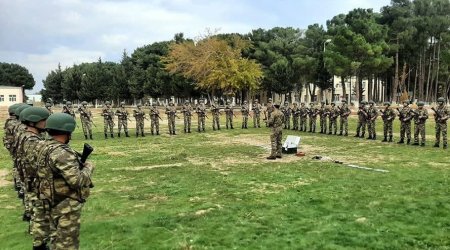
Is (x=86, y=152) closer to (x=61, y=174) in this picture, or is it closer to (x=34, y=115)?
(x=61, y=174)

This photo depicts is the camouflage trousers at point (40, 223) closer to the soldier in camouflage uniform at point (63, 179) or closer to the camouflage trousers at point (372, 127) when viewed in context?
the soldier in camouflage uniform at point (63, 179)

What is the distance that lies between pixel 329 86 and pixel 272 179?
46.6 meters

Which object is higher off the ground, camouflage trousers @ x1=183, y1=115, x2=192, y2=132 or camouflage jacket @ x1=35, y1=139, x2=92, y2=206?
camouflage jacket @ x1=35, y1=139, x2=92, y2=206

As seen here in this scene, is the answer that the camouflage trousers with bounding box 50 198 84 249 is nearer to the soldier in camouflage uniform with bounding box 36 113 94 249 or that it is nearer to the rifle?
the soldier in camouflage uniform with bounding box 36 113 94 249

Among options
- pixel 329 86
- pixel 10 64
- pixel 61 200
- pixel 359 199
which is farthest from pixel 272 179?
pixel 10 64

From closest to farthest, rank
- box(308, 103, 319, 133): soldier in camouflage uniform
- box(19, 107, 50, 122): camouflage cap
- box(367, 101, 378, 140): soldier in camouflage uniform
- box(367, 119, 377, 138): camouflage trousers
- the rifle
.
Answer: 1. the rifle
2. box(19, 107, 50, 122): camouflage cap
3. box(367, 101, 378, 140): soldier in camouflage uniform
4. box(367, 119, 377, 138): camouflage trousers
5. box(308, 103, 319, 133): soldier in camouflage uniform

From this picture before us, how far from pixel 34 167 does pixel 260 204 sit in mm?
4234

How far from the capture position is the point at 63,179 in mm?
4574

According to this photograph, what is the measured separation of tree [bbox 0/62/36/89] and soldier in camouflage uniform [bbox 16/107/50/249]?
4049 inches

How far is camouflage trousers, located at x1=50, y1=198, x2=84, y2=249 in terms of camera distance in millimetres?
4586

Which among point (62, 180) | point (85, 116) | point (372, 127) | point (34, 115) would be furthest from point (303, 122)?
point (62, 180)

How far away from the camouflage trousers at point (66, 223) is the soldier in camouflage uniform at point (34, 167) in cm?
89

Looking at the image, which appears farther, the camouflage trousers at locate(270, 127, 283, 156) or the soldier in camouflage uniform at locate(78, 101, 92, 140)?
the soldier in camouflage uniform at locate(78, 101, 92, 140)

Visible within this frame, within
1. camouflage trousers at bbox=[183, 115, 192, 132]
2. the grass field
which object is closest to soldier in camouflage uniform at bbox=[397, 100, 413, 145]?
the grass field
